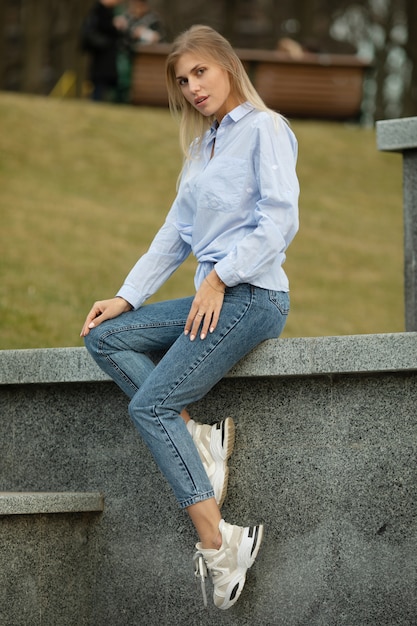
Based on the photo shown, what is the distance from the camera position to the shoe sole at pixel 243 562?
3.37 m

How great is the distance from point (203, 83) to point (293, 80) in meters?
12.3

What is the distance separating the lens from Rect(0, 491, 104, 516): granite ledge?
3543mm

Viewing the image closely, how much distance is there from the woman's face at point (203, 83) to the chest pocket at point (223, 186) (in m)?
0.20

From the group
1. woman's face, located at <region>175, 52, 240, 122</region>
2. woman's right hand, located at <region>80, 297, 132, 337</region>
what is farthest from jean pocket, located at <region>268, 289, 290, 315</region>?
woman's face, located at <region>175, 52, 240, 122</region>

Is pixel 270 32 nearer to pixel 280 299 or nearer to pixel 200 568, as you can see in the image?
pixel 280 299

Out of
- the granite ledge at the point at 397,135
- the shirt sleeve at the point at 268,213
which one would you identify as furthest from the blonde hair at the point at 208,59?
the granite ledge at the point at 397,135

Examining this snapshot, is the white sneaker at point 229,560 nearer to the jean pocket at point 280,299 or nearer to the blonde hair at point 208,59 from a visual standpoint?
the jean pocket at point 280,299

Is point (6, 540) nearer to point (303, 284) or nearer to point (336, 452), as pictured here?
point (336, 452)

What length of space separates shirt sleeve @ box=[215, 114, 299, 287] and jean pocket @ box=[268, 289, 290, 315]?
0.26 ft

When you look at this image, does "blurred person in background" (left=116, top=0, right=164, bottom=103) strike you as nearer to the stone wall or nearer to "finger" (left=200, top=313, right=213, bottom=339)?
the stone wall

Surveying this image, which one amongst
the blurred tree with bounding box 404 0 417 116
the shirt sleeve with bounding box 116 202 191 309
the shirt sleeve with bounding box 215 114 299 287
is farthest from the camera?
the blurred tree with bounding box 404 0 417 116

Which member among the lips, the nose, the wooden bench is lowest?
the wooden bench

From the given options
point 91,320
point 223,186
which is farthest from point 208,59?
point 91,320

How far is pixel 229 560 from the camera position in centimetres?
337
